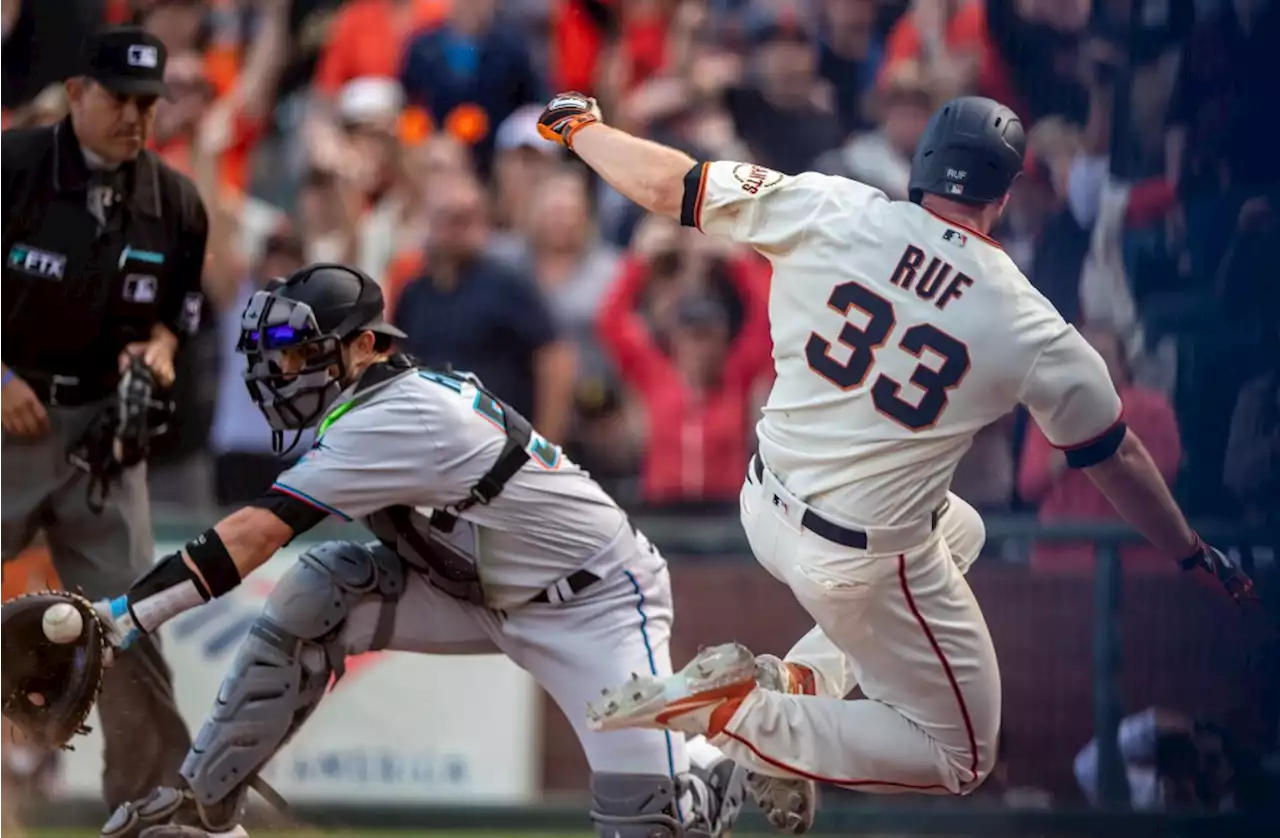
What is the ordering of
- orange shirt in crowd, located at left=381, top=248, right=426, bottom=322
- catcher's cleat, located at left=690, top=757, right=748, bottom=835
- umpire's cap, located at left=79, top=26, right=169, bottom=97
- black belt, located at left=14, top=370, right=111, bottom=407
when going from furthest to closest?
orange shirt in crowd, located at left=381, top=248, right=426, bottom=322
black belt, located at left=14, top=370, right=111, bottom=407
umpire's cap, located at left=79, top=26, right=169, bottom=97
catcher's cleat, located at left=690, top=757, right=748, bottom=835

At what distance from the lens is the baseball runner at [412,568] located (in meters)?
5.65

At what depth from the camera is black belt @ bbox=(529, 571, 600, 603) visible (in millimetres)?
5930

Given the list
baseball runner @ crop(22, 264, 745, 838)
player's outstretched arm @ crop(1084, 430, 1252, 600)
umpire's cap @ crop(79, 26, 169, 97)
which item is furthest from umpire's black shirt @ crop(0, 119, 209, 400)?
player's outstretched arm @ crop(1084, 430, 1252, 600)

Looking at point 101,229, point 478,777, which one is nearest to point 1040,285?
point 478,777

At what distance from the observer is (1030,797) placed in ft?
25.5

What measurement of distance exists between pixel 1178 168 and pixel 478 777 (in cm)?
380

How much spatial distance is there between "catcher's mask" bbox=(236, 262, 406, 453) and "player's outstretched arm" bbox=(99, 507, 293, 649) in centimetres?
43

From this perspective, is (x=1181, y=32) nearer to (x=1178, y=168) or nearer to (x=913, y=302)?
(x=1178, y=168)

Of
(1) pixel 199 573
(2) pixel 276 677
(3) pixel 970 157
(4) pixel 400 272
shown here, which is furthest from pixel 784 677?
(4) pixel 400 272

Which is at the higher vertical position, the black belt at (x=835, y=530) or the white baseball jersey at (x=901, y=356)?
the white baseball jersey at (x=901, y=356)

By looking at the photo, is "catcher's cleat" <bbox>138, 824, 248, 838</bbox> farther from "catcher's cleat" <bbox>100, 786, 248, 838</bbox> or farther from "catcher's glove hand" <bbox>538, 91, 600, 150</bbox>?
"catcher's glove hand" <bbox>538, 91, 600, 150</bbox>

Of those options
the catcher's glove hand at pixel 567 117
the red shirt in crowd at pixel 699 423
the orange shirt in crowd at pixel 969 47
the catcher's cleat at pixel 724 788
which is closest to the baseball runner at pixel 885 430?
the catcher's glove hand at pixel 567 117

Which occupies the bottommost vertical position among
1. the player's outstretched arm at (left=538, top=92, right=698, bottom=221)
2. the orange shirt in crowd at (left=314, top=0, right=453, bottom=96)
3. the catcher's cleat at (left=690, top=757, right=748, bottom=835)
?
the catcher's cleat at (left=690, top=757, right=748, bottom=835)

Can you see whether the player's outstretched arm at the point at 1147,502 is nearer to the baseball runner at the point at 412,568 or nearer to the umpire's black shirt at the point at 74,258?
the baseball runner at the point at 412,568
